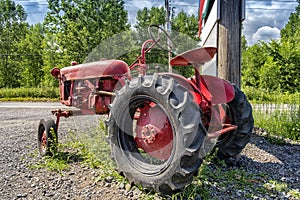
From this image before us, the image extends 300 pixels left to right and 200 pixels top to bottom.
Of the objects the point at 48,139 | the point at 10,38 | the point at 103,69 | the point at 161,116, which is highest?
the point at 10,38

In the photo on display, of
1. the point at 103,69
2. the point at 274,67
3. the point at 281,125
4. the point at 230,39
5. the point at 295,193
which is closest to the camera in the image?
the point at 295,193

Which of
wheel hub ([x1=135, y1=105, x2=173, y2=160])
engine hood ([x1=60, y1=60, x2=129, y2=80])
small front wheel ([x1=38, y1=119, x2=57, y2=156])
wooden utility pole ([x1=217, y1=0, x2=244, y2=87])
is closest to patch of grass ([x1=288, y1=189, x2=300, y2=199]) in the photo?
wheel hub ([x1=135, y1=105, x2=173, y2=160])

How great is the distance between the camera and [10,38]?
29531 millimetres

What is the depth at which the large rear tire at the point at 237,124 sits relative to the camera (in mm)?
3001

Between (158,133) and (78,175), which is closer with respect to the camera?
(158,133)

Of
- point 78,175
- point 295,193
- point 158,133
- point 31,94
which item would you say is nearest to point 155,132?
point 158,133

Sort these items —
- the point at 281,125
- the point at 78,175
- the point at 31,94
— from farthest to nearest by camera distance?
→ the point at 31,94 → the point at 281,125 → the point at 78,175

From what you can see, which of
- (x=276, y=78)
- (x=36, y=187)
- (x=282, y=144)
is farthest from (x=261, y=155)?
(x=276, y=78)

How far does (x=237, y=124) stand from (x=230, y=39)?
1.34 metres

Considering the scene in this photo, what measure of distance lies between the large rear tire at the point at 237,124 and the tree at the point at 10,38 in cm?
2889

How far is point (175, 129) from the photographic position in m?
2.13

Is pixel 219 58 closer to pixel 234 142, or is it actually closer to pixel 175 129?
pixel 234 142

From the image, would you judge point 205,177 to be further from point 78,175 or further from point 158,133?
point 78,175

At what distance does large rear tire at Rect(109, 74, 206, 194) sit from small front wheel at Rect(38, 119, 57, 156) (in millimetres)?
1158
